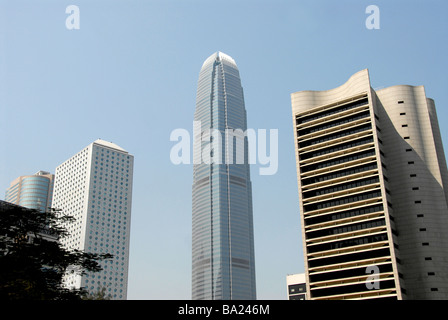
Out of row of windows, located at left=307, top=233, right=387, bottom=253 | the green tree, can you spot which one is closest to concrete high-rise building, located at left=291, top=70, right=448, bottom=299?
row of windows, located at left=307, top=233, right=387, bottom=253

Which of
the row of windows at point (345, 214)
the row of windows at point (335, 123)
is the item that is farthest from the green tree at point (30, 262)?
the row of windows at point (335, 123)

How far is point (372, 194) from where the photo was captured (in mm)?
139625

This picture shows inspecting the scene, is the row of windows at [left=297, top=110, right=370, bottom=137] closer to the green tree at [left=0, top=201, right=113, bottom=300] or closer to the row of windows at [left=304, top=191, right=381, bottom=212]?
the row of windows at [left=304, top=191, right=381, bottom=212]

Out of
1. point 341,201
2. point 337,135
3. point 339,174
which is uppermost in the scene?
point 337,135

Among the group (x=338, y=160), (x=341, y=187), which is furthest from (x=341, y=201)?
(x=338, y=160)

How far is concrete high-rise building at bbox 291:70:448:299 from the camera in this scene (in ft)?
432

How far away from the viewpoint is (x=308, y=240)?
144750 mm

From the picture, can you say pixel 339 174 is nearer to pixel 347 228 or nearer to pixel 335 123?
pixel 347 228

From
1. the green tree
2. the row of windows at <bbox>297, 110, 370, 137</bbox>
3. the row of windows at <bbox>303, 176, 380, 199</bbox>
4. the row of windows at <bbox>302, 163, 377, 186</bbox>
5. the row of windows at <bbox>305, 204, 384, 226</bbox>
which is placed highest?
the row of windows at <bbox>297, 110, 370, 137</bbox>

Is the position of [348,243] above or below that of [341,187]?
below

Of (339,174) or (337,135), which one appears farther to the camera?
(337,135)
